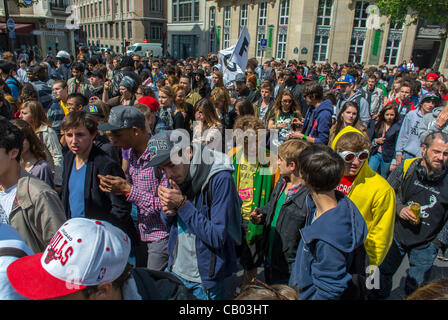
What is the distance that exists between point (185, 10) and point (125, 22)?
1376 cm

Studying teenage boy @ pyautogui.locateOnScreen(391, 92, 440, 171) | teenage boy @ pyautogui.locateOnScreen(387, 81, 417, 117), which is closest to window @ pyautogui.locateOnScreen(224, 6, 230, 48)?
teenage boy @ pyautogui.locateOnScreen(387, 81, 417, 117)

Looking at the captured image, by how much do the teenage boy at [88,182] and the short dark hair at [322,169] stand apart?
163cm

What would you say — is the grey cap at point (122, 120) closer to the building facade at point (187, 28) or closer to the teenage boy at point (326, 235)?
the teenage boy at point (326, 235)

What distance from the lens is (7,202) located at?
2.13 metres

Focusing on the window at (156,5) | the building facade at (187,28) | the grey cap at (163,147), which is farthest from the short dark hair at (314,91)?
the window at (156,5)

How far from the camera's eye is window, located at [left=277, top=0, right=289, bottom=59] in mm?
29703

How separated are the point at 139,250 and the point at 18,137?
168cm

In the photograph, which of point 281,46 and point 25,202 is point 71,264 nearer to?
point 25,202

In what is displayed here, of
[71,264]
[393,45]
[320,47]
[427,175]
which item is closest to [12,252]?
[71,264]

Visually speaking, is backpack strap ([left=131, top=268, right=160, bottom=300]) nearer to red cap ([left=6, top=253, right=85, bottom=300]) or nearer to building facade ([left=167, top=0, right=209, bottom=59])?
red cap ([left=6, top=253, right=85, bottom=300])

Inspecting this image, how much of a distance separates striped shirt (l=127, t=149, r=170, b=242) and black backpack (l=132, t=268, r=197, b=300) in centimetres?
109

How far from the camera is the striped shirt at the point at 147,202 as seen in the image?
2.57 meters
